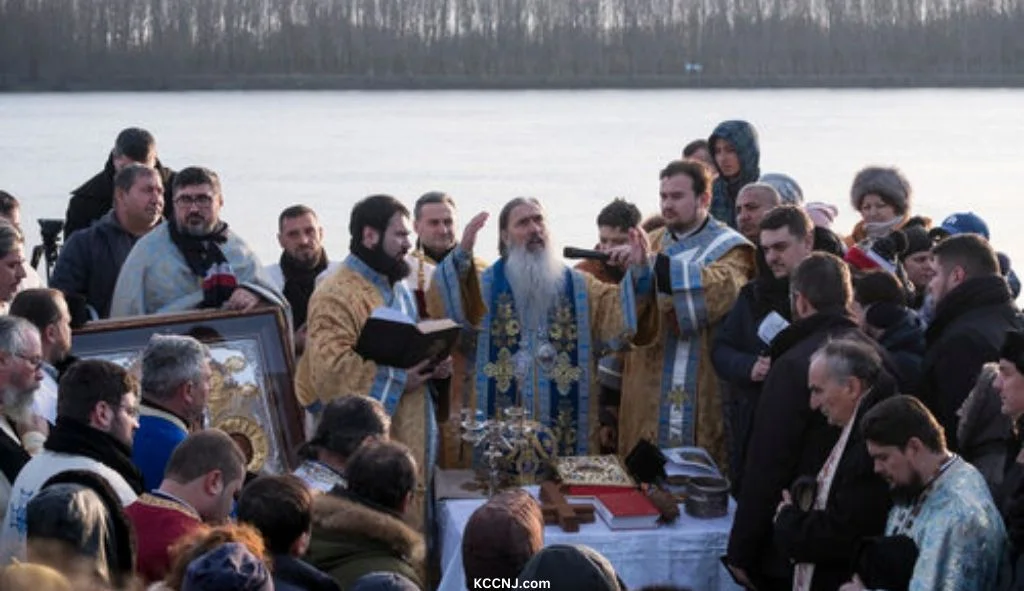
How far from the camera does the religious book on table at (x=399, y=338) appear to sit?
5645 mm

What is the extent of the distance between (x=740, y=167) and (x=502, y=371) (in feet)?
6.09

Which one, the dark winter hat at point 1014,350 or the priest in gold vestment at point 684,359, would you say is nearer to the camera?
the dark winter hat at point 1014,350

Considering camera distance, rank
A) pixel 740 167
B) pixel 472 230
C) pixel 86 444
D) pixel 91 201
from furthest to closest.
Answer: pixel 740 167 → pixel 91 201 → pixel 472 230 → pixel 86 444

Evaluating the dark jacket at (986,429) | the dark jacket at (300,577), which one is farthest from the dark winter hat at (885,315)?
the dark jacket at (300,577)

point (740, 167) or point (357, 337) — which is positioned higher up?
point (740, 167)

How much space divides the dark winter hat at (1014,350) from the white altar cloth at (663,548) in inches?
42.8

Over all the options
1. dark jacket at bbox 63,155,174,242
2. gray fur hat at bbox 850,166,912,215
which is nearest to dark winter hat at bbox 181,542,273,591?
gray fur hat at bbox 850,166,912,215

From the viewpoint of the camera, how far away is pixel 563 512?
5.21 metres

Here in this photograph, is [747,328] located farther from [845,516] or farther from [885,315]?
[845,516]

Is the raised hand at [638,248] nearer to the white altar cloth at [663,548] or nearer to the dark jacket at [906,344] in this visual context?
the dark jacket at [906,344]

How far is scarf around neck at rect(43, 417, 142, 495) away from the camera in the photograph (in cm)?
418

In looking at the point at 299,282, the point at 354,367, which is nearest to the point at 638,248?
the point at 354,367

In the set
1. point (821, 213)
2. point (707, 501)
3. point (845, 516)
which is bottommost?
point (707, 501)

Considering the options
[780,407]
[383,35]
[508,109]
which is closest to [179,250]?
[780,407]
